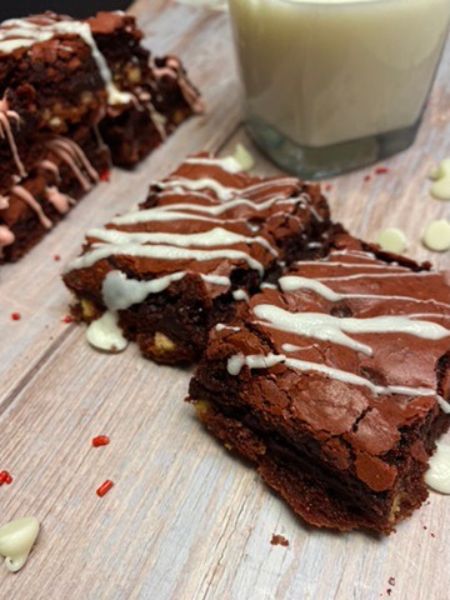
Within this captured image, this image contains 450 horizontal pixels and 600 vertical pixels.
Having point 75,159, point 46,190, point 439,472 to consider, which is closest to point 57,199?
A: point 46,190

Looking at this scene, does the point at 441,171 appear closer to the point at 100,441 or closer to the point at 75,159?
the point at 75,159

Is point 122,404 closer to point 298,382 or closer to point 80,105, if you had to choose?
point 298,382

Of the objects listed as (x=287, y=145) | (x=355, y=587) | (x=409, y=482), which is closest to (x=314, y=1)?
(x=287, y=145)

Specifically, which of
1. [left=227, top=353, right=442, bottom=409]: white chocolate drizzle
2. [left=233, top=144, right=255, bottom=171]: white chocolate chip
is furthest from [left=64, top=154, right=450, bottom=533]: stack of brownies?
[left=233, top=144, right=255, bottom=171]: white chocolate chip

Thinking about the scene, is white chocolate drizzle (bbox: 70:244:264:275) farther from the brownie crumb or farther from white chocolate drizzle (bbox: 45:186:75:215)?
the brownie crumb

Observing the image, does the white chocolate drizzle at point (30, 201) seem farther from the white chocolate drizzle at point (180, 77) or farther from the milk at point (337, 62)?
the milk at point (337, 62)

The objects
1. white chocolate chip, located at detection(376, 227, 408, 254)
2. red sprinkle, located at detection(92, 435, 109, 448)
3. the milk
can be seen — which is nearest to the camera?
red sprinkle, located at detection(92, 435, 109, 448)

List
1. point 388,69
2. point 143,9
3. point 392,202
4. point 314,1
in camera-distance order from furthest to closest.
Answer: point 143,9, point 392,202, point 388,69, point 314,1

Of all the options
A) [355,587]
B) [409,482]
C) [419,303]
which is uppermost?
[419,303]
